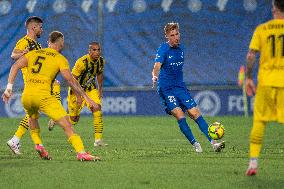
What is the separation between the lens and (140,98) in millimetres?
24453

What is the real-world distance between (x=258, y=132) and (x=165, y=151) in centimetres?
408

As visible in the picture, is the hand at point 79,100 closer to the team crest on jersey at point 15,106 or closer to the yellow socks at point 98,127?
the yellow socks at point 98,127

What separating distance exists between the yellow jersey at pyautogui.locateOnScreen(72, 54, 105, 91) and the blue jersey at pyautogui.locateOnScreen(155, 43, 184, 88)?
2190mm

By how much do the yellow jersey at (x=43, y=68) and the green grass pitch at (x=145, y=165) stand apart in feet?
3.36

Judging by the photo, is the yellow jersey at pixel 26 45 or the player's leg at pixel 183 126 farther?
the yellow jersey at pixel 26 45

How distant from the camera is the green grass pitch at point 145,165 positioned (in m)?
8.85

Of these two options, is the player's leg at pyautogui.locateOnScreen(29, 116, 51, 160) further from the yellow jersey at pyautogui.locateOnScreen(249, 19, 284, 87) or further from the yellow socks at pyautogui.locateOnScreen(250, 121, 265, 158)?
the yellow jersey at pyautogui.locateOnScreen(249, 19, 284, 87)

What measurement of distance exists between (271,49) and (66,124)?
326 centimetres

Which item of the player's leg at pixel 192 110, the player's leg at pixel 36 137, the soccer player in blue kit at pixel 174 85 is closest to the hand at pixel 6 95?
the player's leg at pixel 36 137

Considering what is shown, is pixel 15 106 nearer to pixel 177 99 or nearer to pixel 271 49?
pixel 177 99

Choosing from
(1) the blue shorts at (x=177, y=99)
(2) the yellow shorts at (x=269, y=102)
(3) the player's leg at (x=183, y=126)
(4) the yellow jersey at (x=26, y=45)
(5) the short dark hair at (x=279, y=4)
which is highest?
(5) the short dark hair at (x=279, y=4)

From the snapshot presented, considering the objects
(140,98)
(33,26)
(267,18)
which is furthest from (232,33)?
(33,26)

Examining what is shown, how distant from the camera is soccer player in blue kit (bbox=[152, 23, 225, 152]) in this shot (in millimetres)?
13383

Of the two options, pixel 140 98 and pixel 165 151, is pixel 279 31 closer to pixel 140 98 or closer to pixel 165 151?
pixel 165 151
